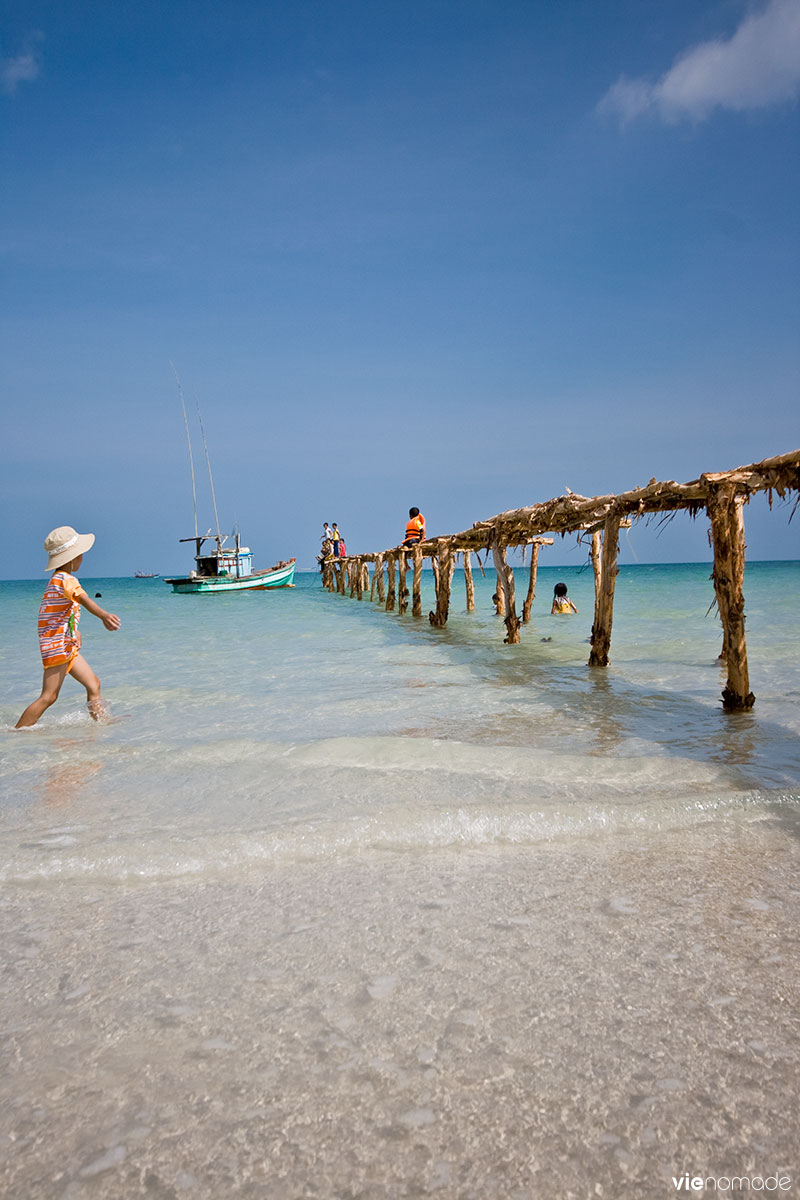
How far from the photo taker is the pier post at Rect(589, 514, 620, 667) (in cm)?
862

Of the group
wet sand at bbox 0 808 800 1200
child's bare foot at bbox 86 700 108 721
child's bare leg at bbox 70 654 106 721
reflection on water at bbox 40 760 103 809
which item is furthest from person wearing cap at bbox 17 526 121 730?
wet sand at bbox 0 808 800 1200

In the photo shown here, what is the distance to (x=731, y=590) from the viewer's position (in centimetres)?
645

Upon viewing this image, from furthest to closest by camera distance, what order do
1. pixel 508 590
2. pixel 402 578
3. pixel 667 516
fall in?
pixel 402 578
pixel 508 590
pixel 667 516

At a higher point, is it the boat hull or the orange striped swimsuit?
the orange striped swimsuit

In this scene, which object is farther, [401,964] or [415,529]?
[415,529]

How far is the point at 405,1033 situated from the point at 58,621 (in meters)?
5.19

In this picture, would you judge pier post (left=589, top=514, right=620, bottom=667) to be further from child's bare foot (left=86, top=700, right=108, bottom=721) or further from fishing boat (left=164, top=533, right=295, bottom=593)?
fishing boat (left=164, top=533, right=295, bottom=593)

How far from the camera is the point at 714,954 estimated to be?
222cm

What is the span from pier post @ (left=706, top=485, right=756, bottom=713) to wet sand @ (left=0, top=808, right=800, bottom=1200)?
3.81 m

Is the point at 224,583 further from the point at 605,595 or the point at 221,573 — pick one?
the point at 605,595

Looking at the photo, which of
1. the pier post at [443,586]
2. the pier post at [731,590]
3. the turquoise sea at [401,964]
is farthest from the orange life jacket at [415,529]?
A: the turquoise sea at [401,964]

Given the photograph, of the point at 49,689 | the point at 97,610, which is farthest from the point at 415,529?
the point at 49,689
